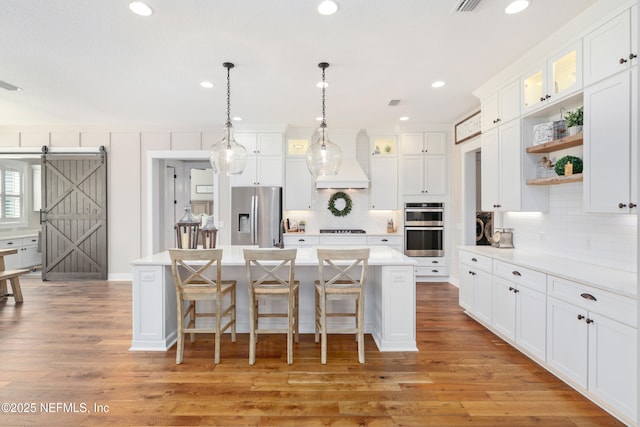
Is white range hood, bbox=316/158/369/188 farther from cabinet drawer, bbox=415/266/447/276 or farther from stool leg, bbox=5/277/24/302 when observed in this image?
stool leg, bbox=5/277/24/302

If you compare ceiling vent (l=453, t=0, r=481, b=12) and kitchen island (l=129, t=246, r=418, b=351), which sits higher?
ceiling vent (l=453, t=0, r=481, b=12)

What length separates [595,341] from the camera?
7.00 feet

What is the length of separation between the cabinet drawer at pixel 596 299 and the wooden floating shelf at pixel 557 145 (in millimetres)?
1193

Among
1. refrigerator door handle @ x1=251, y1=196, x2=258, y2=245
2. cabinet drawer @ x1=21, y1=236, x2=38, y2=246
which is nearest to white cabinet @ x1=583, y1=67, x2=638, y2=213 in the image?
refrigerator door handle @ x1=251, y1=196, x2=258, y2=245

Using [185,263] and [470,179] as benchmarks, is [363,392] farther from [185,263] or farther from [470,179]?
[470,179]

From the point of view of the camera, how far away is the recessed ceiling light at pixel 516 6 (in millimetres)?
2400

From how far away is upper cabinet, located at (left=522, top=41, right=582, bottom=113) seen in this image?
106 inches

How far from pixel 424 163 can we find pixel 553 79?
9.77 feet

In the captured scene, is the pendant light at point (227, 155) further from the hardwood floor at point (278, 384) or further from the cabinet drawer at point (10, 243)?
the cabinet drawer at point (10, 243)

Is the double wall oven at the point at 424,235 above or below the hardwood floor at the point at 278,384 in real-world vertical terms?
Answer: above

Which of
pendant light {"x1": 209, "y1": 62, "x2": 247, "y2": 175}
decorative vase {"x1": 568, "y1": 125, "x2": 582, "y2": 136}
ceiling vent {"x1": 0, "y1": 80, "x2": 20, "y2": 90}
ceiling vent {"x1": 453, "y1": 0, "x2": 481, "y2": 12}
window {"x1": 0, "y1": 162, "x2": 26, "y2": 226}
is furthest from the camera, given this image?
window {"x1": 0, "y1": 162, "x2": 26, "y2": 226}

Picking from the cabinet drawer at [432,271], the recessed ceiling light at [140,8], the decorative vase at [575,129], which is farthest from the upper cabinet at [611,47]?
the cabinet drawer at [432,271]

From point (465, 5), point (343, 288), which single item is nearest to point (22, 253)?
point (343, 288)

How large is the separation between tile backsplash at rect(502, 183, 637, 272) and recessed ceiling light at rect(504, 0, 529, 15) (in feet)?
5.48
